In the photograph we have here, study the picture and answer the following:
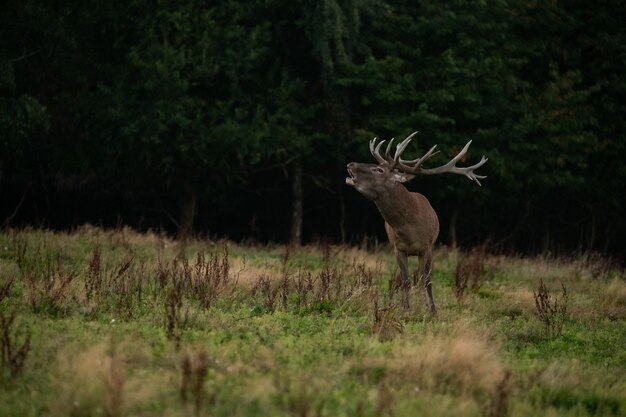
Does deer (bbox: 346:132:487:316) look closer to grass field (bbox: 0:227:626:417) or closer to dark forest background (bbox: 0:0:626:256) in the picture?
grass field (bbox: 0:227:626:417)

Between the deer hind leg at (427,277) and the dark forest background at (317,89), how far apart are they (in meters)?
9.05

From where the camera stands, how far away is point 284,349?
278 inches

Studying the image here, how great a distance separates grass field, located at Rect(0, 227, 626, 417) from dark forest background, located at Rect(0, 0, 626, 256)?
9.10m

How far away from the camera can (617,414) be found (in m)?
6.32

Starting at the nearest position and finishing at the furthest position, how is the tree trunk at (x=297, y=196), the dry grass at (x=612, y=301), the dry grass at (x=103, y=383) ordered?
the dry grass at (x=103, y=383) → the dry grass at (x=612, y=301) → the tree trunk at (x=297, y=196)

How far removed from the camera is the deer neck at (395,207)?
1052 centimetres

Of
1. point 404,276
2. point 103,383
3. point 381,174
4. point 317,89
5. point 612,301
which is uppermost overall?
point 317,89

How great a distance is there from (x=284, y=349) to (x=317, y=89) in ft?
54.0

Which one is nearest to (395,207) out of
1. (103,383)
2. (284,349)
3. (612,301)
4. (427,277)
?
(427,277)

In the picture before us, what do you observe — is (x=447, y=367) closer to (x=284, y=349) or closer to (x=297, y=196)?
(x=284, y=349)

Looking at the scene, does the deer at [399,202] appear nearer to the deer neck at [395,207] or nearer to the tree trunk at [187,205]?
the deer neck at [395,207]

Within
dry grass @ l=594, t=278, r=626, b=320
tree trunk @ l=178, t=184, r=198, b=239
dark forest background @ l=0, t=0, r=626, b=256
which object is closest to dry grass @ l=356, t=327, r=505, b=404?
dry grass @ l=594, t=278, r=626, b=320

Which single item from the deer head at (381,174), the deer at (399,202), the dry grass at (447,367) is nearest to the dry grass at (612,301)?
the deer at (399,202)

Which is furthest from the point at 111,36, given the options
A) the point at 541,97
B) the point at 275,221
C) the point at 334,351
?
the point at 334,351
